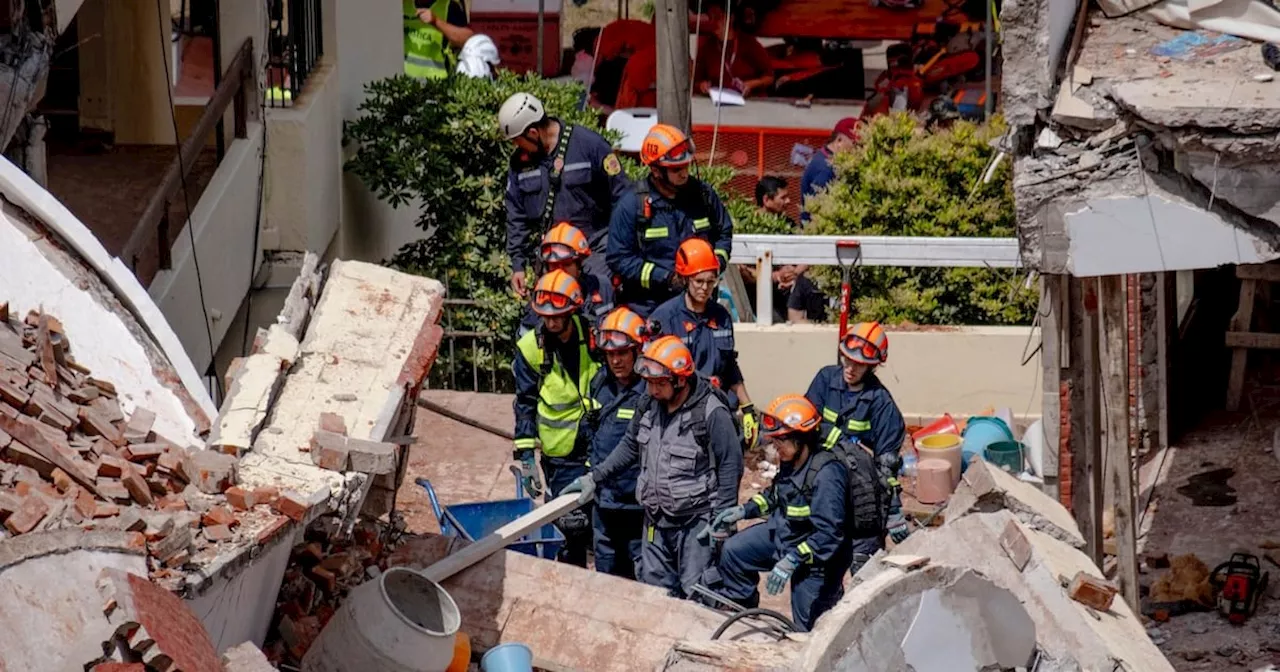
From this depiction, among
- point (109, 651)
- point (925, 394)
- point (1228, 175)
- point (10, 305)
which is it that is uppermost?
point (1228, 175)

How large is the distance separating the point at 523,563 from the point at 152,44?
7.40 m

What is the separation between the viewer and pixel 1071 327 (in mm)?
7895

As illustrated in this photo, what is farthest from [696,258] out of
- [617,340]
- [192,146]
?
[192,146]

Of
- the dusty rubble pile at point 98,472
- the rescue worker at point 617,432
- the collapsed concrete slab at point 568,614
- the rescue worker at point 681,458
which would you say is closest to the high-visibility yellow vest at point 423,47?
the rescue worker at point 617,432

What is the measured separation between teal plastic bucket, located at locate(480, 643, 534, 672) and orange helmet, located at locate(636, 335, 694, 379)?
58.5 inches

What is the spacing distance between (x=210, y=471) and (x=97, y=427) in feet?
1.61

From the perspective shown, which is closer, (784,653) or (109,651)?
(109,651)

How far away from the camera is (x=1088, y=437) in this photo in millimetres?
8078

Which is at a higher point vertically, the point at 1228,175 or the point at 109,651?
the point at 1228,175

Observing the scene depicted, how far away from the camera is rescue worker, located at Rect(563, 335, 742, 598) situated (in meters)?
8.03

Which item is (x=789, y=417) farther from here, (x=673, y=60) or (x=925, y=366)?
(x=673, y=60)

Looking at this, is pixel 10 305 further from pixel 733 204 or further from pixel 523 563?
pixel 733 204

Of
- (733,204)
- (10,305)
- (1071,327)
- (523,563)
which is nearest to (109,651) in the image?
(10,305)

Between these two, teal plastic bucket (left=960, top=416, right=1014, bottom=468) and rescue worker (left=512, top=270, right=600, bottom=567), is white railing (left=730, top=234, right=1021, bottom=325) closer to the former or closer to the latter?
teal plastic bucket (left=960, top=416, right=1014, bottom=468)
